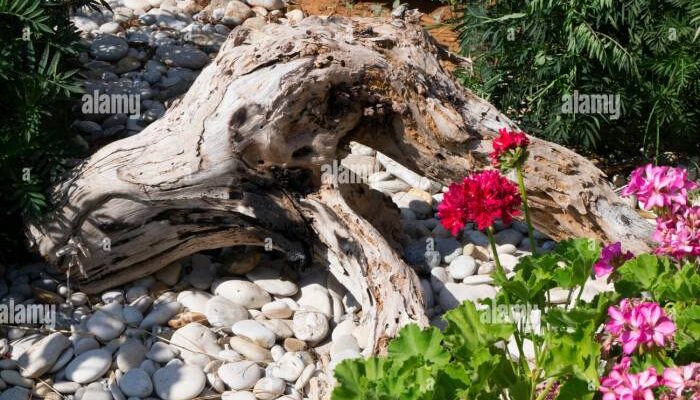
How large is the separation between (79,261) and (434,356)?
1.89m

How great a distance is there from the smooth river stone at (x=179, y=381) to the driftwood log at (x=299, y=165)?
1.95 feet

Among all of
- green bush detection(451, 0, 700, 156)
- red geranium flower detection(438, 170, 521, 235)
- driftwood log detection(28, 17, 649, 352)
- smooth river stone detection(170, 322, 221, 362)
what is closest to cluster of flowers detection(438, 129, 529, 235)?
red geranium flower detection(438, 170, 521, 235)

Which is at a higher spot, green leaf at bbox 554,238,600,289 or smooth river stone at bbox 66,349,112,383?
green leaf at bbox 554,238,600,289

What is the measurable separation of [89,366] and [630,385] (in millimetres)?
2275

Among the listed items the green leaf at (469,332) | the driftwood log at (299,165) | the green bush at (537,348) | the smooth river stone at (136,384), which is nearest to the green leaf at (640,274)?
the green bush at (537,348)

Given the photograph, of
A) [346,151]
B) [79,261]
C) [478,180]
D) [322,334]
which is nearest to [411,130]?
[346,151]

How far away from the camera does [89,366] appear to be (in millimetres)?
3812

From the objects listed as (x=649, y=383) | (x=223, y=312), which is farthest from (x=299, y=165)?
(x=649, y=383)

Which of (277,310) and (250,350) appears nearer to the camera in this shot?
(250,350)

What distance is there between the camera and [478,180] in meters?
2.85

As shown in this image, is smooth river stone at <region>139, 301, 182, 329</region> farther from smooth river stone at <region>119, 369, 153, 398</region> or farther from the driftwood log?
smooth river stone at <region>119, 369, 153, 398</region>

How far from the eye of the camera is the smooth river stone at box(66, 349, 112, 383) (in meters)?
3.78
